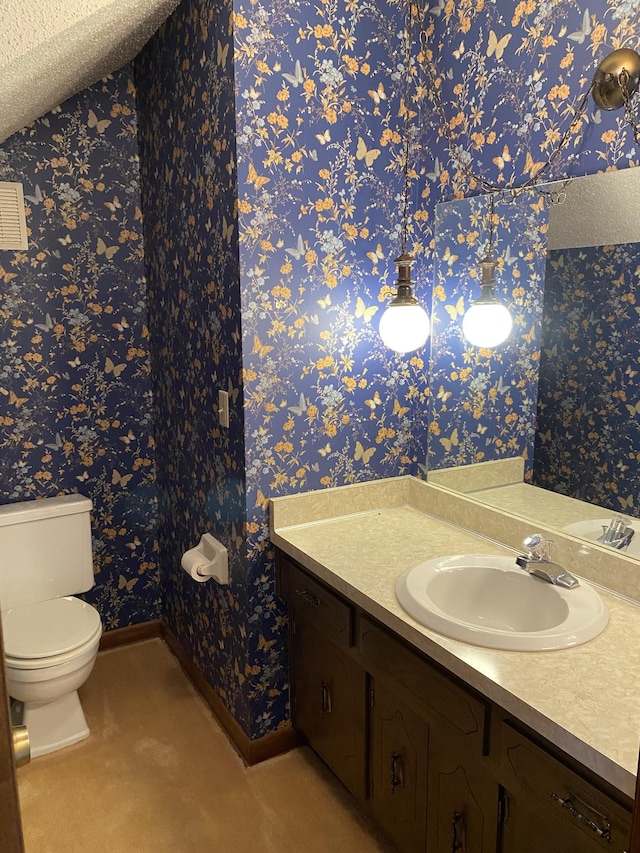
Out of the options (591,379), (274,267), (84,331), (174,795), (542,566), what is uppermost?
(274,267)

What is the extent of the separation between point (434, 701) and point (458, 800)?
23 cm

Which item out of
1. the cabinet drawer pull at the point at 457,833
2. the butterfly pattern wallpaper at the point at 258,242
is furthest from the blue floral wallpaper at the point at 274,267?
the cabinet drawer pull at the point at 457,833

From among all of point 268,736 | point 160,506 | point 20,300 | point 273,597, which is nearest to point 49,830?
point 268,736

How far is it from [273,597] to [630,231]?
60.3 inches

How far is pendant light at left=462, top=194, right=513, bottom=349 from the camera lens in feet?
6.50

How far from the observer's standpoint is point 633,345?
1634mm

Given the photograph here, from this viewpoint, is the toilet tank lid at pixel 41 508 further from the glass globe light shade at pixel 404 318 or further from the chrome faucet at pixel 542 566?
the chrome faucet at pixel 542 566

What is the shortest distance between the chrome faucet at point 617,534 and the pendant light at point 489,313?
630mm

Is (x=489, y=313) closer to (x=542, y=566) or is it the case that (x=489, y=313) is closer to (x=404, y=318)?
(x=404, y=318)

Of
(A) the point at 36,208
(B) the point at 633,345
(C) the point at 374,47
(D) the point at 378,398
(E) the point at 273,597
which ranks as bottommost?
(E) the point at 273,597

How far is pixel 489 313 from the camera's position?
6.57ft

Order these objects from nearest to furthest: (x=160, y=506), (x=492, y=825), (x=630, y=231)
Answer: (x=492, y=825)
(x=630, y=231)
(x=160, y=506)

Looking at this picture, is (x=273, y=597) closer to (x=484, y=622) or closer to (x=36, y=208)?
(x=484, y=622)

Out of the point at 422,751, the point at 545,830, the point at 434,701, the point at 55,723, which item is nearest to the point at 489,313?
the point at 434,701
